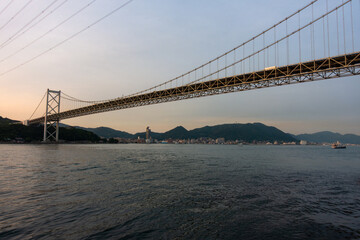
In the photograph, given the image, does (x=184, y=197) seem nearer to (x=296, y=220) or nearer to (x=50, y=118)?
(x=296, y=220)

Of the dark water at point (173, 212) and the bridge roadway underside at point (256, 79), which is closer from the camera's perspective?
the dark water at point (173, 212)

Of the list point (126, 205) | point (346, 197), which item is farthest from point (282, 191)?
point (126, 205)

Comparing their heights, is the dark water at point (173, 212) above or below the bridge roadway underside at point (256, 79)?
below

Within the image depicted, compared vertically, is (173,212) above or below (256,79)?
below

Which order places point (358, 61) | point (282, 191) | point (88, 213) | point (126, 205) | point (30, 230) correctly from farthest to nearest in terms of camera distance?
point (358, 61), point (282, 191), point (126, 205), point (88, 213), point (30, 230)

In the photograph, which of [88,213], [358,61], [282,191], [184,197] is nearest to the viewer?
[88,213]

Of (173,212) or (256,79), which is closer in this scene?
(173,212)

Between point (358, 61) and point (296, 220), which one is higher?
point (358, 61)

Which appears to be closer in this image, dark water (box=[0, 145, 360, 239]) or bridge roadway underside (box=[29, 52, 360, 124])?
dark water (box=[0, 145, 360, 239])

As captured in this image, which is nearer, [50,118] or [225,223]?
[225,223]

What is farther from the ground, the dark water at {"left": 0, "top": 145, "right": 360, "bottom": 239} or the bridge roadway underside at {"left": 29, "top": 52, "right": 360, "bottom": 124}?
the bridge roadway underside at {"left": 29, "top": 52, "right": 360, "bottom": 124}
